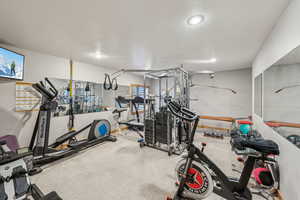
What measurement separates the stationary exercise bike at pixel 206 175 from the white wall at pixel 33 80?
11.0 ft

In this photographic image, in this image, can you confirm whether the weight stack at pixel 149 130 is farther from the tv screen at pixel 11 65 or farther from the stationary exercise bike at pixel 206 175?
the tv screen at pixel 11 65

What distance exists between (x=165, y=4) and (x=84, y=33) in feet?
4.88

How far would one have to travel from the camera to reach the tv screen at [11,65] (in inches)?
85.7

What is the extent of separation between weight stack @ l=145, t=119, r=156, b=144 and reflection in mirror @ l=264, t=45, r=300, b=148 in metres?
2.40

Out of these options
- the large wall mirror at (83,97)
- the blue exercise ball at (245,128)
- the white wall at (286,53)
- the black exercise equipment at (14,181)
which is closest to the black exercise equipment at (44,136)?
the large wall mirror at (83,97)

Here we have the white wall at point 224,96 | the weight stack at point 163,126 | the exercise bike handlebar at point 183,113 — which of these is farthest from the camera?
the white wall at point 224,96

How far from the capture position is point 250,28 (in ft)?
6.12

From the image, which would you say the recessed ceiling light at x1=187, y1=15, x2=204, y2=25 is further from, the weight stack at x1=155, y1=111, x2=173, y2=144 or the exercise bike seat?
the weight stack at x1=155, y1=111, x2=173, y2=144

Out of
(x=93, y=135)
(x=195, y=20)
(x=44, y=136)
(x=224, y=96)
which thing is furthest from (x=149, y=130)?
(x=224, y=96)

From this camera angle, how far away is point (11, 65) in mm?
2314

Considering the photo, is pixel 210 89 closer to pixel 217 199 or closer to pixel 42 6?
pixel 217 199

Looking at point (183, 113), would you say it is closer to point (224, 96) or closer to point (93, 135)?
point (93, 135)

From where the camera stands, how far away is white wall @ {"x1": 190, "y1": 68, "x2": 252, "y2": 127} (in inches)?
176

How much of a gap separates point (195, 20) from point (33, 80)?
3751 millimetres
